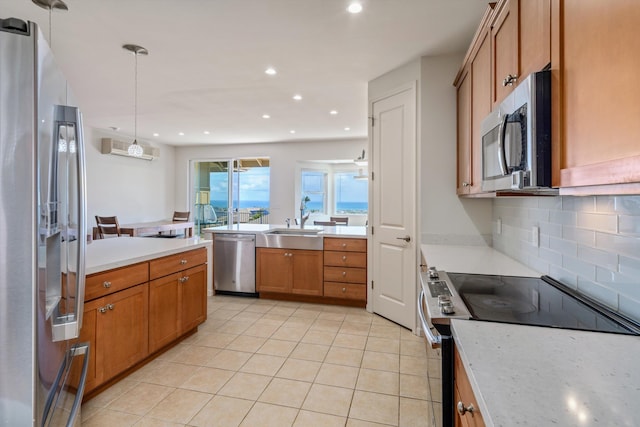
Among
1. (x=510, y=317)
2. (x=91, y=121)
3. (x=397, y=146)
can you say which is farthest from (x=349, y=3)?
(x=91, y=121)

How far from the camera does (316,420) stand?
72.3 inches

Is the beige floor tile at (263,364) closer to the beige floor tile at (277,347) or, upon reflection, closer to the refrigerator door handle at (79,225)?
the beige floor tile at (277,347)

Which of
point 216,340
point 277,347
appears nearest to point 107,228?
point 216,340

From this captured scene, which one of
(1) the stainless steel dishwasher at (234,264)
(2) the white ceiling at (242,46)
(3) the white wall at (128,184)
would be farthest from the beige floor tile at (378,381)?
(3) the white wall at (128,184)

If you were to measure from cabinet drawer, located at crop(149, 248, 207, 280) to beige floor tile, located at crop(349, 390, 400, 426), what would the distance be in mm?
1660

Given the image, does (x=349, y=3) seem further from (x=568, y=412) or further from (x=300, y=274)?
(x=300, y=274)

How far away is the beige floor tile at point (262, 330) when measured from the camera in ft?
9.92

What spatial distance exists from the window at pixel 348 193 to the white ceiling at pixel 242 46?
11.3 feet

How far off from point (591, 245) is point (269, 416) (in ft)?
6.01

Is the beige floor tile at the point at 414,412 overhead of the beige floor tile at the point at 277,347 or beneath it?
beneath

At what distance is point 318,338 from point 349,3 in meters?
2.69

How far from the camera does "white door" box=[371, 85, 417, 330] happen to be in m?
3.10

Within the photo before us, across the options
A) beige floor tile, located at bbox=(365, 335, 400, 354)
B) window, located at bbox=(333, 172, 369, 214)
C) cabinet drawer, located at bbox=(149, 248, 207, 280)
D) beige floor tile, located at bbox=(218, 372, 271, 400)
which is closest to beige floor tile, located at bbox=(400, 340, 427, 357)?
beige floor tile, located at bbox=(365, 335, 400, 354)

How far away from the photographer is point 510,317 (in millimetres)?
1147
